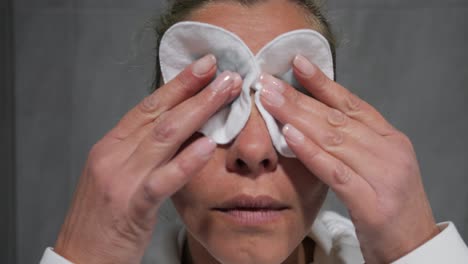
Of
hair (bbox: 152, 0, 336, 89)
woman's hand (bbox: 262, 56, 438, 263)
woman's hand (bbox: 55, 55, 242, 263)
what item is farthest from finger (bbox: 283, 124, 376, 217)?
hair (bbox: 152, 0, 336, 89)

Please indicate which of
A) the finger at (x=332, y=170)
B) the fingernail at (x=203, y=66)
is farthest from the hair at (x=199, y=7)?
the finger at (x=332, y=170)

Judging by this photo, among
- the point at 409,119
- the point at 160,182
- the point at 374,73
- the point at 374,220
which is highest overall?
the point at 160,182

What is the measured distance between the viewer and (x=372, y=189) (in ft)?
2.13

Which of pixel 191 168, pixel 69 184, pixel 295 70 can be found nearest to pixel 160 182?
pixel 191 168

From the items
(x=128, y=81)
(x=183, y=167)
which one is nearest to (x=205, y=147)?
(x=183, y=167)

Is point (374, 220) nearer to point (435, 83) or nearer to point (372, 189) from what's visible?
point (372, 189)

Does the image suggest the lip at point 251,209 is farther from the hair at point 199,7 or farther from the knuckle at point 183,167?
the hair at point 199,7

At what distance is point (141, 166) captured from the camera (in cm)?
64

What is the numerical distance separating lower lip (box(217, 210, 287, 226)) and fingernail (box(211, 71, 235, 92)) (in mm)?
168

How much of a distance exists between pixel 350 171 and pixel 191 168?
0.20 m

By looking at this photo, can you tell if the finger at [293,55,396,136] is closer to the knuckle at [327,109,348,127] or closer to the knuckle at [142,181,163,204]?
the knuckle at [327,109,348,127]

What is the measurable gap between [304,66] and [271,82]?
49 millimetres

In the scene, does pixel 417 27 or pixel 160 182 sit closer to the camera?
pixel 160 182

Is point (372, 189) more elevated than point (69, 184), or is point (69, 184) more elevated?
point (372, 189)
